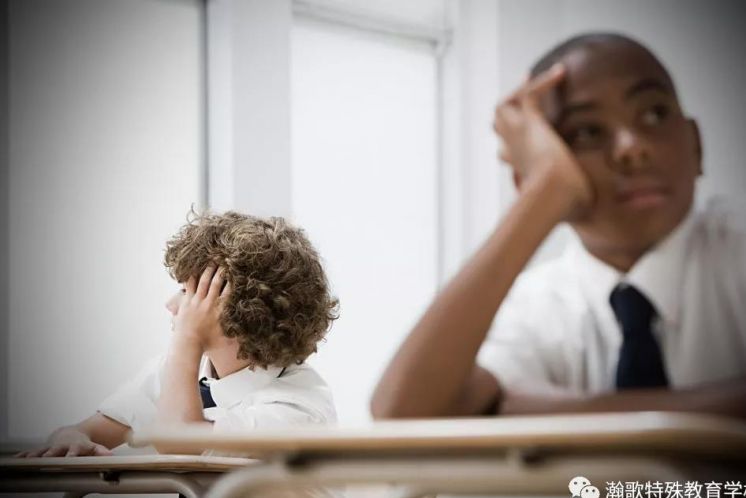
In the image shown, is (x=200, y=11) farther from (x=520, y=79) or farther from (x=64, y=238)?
(x=520, y=79)

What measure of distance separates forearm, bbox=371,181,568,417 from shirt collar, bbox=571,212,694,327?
3.0 inches

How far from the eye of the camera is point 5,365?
11.7 ft

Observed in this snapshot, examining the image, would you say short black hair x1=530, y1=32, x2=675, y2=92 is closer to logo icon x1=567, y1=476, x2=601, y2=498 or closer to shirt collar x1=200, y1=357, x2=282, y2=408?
logo icon x1=567, y1=476, x2=601, y2=498

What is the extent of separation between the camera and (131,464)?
1.87 meters

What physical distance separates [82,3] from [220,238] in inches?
70.7

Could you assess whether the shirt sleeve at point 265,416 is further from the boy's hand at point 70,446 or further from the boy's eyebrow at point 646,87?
the boy's eyebrow at point 646,87

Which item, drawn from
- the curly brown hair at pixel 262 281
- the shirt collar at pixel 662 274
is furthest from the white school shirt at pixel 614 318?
the curly brown hair at pixel 262 281

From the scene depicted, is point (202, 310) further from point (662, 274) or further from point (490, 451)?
point (490, 451)

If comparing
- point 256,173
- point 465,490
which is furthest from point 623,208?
point 256,173

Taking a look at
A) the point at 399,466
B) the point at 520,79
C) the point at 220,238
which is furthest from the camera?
the point at 220,238

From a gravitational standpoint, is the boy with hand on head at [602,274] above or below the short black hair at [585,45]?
below

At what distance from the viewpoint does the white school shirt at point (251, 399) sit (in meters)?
2.17

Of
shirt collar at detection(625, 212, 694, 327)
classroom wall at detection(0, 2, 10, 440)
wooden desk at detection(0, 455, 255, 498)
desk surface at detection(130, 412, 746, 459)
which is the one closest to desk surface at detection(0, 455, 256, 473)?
wooden desk at detection(0, 455, 255, 498)

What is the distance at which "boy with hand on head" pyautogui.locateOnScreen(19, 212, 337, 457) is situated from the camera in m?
2.20
